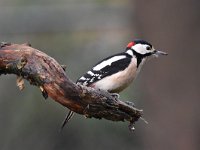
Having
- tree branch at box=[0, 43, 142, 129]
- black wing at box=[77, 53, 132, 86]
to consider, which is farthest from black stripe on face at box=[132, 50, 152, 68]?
tree branch at box=[0, 43, 142, 129]

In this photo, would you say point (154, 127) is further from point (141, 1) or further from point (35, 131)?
point (35, 131)

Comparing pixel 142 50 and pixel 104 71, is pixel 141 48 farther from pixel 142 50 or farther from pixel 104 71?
pixel 104 71

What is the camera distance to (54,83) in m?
6.16

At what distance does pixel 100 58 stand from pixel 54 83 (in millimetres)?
7196

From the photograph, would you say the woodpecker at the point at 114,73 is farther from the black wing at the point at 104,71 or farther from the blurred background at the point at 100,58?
the blurred background at the point at 100,58

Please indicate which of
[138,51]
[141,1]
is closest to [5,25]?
[141,1]

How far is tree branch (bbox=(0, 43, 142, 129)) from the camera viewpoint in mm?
6172

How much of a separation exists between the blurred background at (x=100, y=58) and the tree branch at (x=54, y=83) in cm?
394

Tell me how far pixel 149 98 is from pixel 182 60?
1.99 ft

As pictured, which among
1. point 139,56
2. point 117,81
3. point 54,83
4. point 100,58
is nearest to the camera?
point 54,83

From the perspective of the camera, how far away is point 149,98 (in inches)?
413

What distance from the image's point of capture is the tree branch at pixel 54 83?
6172mm

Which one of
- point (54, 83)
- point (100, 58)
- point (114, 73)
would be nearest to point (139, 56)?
point (114, 73)

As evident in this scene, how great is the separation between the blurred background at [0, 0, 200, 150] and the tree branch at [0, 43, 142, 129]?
3.94 metres
